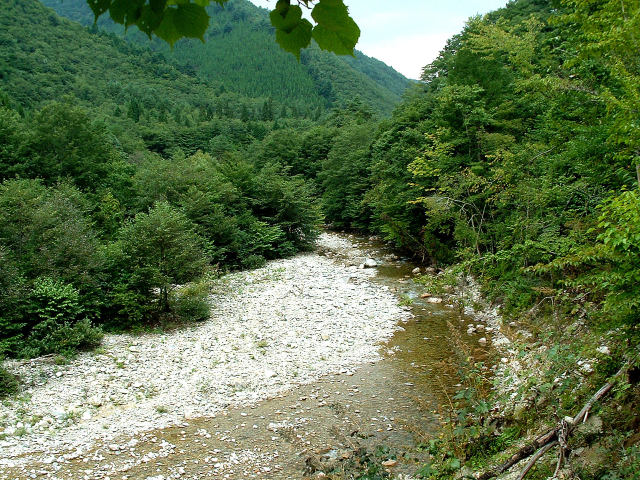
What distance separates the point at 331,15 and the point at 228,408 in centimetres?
791

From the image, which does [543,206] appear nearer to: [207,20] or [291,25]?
[291,25]

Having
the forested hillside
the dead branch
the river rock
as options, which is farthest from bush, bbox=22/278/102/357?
the river rock

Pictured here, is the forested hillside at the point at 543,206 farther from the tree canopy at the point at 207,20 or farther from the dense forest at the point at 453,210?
the tree canopy at the point at 207,20

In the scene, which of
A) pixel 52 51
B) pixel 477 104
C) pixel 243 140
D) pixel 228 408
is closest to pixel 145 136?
pixel 243 140

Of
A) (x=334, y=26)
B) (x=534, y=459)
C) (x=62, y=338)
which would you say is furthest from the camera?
(x=62, y=338)

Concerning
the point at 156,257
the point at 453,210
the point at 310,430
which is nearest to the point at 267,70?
the point at 453,210

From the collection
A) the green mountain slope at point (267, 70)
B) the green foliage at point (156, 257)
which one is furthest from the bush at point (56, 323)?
the green mountain slope at point (267, 70)

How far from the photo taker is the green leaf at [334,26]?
1.20 m

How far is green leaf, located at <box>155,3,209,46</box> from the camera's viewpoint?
4.14 feet

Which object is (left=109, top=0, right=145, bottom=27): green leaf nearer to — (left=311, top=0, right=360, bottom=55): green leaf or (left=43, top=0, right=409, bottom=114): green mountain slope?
(left=311, top=0, right=360, bottom=55): green leaf

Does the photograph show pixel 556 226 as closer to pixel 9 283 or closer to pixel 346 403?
pixel 346 403

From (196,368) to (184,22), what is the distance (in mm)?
9062

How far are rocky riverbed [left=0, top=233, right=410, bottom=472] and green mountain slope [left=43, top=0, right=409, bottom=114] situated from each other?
89341 millimetres

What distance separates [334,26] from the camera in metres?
1.22
